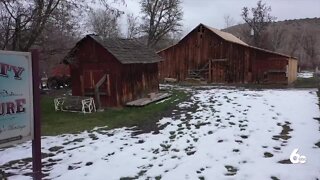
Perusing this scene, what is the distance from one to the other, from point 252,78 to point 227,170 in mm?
25324

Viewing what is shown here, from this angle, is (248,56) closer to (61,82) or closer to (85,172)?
(61,82)

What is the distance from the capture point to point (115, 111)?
54.0 ft

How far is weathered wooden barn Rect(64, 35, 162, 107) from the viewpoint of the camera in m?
17.6

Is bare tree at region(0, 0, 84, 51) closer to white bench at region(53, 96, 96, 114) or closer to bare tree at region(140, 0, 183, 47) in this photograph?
white bench at region(53, 96, 96, 114)

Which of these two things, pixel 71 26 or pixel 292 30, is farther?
pixel 292 30

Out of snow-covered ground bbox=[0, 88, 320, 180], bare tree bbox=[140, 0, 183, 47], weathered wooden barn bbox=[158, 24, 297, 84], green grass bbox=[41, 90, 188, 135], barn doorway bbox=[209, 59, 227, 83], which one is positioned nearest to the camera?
snow-covered ground bbox=[0, 88, 320, 180]

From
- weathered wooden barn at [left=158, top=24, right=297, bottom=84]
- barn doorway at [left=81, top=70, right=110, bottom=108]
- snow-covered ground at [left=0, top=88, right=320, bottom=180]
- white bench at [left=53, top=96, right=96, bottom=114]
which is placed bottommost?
snow-covered ground at [left=0, top=88, right=320, bottom=180]

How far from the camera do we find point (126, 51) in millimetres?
19031

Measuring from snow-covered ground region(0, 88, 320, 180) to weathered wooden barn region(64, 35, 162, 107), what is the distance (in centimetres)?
467

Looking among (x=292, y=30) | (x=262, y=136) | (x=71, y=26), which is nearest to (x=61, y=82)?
(x=71, y=26)

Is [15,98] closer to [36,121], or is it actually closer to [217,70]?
[36,121]

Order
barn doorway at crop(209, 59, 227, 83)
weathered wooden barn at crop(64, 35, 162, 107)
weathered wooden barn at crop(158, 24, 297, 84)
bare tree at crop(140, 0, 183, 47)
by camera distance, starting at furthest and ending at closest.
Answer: bare tree at crop(140, 0, 183, 47) < barn doorway at crop(209, 59, 227, 83) < weathered wooden barn at crop(158, 24, 297, 84) < weathered wooden barn at crop(64, 35, 162, 107)

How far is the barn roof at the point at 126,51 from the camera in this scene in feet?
57.7

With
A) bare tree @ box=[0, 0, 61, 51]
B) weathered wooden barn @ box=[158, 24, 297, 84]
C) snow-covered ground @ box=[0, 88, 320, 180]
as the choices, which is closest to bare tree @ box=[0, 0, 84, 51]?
bare tree @ box=[0, 0, 61, 51]
